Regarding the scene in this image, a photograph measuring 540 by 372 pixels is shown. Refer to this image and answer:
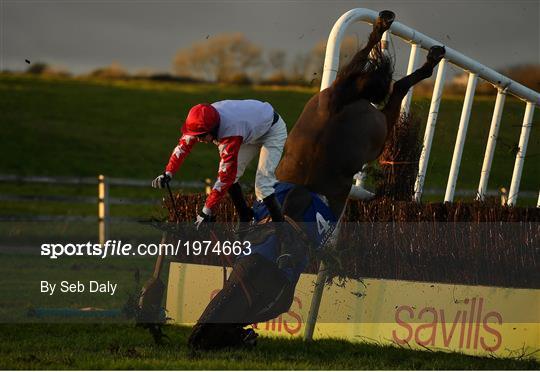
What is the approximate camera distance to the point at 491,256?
285 inches

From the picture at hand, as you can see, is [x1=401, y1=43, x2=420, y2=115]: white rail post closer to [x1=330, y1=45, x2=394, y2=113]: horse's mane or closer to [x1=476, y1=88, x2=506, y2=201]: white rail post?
[x1=476, y1=88, x2=506, y2=201]: white rail post

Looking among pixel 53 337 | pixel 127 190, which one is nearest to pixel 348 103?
pixel 53 337

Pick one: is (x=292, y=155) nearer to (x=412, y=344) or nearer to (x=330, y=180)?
(x=330, y=180)

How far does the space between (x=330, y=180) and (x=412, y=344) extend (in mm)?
1443

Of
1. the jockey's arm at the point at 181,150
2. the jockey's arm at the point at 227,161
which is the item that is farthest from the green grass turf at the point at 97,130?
the jockey's arm at the point at 181,150

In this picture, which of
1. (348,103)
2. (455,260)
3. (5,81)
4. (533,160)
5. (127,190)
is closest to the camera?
(348,103)

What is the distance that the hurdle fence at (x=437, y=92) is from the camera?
7.51 m

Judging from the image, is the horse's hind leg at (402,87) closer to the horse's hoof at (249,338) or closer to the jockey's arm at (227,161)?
the jockey's arm at (227,161)

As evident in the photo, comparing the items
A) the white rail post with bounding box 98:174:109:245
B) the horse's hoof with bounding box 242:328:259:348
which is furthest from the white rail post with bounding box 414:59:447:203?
the white rail post with bounding box 98:174:109:245

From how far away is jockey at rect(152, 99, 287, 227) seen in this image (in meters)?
6.23

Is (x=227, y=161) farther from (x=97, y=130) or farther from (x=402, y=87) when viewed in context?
(x=97, y=130)

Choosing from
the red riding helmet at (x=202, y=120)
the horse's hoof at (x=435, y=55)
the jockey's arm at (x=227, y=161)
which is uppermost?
the horse's hoof at (x=435, y=55)

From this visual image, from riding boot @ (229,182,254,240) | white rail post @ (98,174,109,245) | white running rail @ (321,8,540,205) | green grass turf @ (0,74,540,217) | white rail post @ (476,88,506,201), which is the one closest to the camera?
riding boot @ (229,182,254,240)

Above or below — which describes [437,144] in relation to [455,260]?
above
